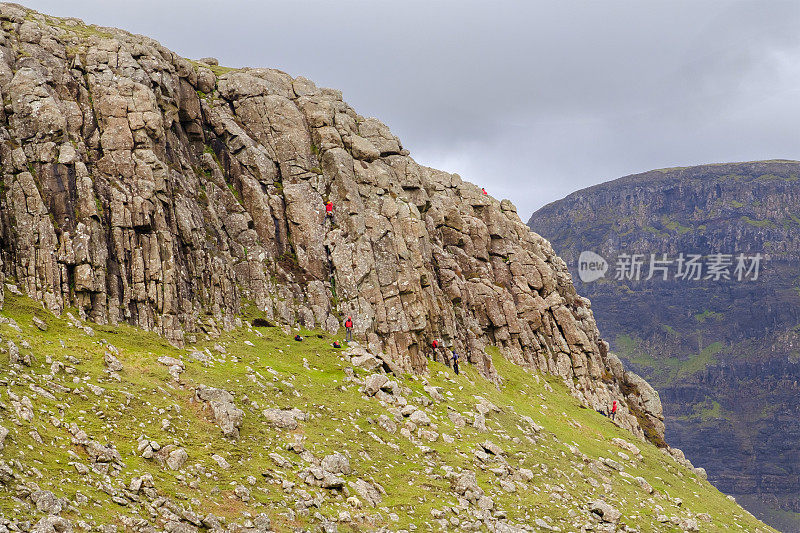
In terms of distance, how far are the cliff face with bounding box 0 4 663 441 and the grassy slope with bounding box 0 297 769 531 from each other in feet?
14.5

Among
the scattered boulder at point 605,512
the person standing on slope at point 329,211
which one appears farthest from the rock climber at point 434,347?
the scattered boulder at point 605,512

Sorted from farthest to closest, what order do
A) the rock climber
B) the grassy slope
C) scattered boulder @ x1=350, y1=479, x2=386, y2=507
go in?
the rock climber → scattered boulder @ x1=350, y1=479, x2=386, y2=507 → the grassy slope

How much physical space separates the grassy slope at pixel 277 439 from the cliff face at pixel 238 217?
4.42 metres

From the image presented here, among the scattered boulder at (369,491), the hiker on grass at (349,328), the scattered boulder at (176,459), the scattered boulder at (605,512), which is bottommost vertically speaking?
the scattered boulder at (605,512)

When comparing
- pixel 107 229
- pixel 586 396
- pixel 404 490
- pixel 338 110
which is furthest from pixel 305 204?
pixel 586 396

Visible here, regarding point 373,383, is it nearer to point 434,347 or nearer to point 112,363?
point 434,347

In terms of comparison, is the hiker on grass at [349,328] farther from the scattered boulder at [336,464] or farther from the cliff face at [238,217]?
the scattered boulder at [336,464]

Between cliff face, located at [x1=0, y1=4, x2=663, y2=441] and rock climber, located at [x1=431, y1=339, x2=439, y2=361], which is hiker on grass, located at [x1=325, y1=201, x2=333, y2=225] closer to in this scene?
cliff face, located at [x1=0, y1=4, x2=663, y2=441]

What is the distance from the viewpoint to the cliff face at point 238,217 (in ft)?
174

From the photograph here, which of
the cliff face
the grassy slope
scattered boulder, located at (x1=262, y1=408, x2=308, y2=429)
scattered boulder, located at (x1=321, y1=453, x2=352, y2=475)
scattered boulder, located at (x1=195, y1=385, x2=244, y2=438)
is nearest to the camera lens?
the grassy slope

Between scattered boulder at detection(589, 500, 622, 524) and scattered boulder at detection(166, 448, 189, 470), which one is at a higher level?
scattered boulder at detection(166, 448, 189, 470)

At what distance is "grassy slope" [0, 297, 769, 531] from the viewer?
34781mm

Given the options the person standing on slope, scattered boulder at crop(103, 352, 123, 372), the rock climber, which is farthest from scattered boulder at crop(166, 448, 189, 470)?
the rock climber

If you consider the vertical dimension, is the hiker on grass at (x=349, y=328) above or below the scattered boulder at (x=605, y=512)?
above
